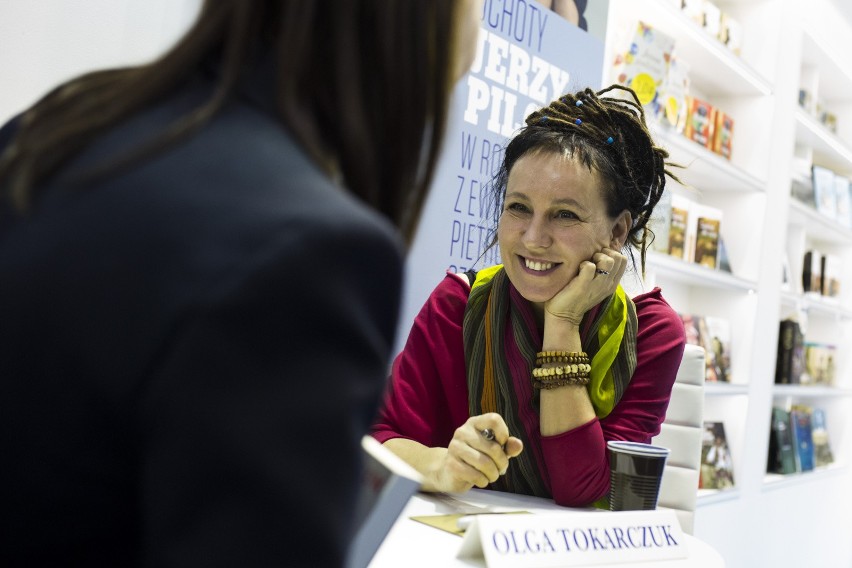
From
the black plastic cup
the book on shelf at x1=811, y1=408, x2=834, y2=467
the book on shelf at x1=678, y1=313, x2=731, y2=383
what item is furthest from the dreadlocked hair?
the book on shelf at x1=811, y1=408, x2=834, y2=467

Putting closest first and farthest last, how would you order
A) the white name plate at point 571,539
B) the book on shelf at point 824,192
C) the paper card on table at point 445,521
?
the white name plate at point 571,539, the paper card on table at point 445,521, the book on shelf at point 824,192

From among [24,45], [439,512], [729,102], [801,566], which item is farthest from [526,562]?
[801,566]

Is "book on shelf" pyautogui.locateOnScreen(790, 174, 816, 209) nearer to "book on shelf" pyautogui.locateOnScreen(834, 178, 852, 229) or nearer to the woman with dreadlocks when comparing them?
"book on shelf" pyautogui.locateOnScreen(834, 178, 852, 229)

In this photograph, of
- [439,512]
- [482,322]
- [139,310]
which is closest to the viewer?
[139,310]

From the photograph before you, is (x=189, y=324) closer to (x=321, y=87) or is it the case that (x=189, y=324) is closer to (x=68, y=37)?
(x=321, y=87)

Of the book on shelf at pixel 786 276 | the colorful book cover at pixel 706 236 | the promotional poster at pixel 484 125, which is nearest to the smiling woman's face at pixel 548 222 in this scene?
the promotional poster at pixel 484 125

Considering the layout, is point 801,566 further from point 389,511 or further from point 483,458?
point 389,511

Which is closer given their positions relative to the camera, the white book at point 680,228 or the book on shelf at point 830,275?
the white book at point 680,228

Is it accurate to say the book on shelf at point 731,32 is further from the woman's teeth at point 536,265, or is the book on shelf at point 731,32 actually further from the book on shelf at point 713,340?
the woman's teeth at point 536,265

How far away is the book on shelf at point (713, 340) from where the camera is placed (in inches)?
154

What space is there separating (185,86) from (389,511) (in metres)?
0.42

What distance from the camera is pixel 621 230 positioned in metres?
1.91

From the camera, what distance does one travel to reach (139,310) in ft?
1.23

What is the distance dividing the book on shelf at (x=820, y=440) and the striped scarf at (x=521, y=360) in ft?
13.5
